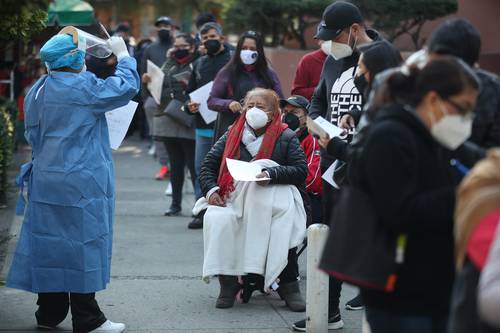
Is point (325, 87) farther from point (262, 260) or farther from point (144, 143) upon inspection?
point (144, 143)

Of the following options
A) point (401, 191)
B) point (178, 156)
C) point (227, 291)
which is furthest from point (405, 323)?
point (178, 156)

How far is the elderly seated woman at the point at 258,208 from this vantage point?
Result: 21.2 ft

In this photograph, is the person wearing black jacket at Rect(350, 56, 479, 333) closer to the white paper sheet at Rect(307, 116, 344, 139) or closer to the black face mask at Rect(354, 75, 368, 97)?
the white paper sheet at Rect(307, 116, 344, 139)

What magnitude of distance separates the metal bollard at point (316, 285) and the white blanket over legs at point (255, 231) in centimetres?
58

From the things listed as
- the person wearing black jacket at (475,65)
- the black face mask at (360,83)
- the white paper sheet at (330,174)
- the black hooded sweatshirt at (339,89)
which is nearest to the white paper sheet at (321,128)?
the black face mask at (360,83)

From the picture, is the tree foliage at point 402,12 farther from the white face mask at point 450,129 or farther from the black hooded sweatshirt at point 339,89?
the white face mask at point 450,129

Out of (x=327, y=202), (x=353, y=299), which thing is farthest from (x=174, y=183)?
(x=327, y=202)

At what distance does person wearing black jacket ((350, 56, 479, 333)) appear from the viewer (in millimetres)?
3348

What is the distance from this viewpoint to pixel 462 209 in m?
3.09

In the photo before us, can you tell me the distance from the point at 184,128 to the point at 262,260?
384cm

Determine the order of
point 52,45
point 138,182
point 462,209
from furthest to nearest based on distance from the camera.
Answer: point 138,182 < point 52,45 < point 462,209

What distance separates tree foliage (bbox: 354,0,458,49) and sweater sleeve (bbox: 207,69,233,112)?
394 cm

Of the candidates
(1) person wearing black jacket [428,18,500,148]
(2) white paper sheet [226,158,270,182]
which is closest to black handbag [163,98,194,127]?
(2) white paper sheet [226,158,270,182]

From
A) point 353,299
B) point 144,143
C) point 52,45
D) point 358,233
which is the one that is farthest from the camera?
point 144,143
